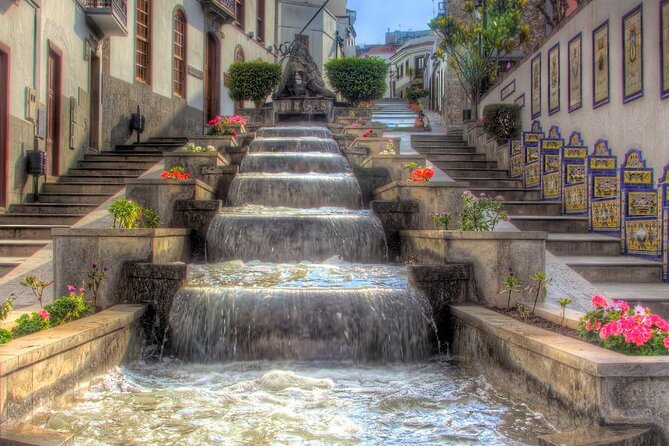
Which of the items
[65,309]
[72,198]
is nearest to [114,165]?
[72,198]

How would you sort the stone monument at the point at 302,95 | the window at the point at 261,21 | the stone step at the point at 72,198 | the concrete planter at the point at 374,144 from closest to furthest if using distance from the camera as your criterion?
the stone step at the point at 72,198 → the concrete planter at the point at 374,144 → the stone monument at the point at 302,95 → the window at the point at 261,21

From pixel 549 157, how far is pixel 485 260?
6.41 m

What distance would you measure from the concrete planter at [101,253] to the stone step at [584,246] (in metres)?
5.30

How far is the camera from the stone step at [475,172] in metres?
13.6

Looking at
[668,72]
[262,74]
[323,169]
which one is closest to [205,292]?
[323,169]

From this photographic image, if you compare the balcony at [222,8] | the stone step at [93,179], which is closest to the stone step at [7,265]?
the stone step at [93,179]

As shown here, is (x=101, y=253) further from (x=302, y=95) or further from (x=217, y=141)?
(x=302, y=95)

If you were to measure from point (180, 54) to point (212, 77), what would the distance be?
2.80 m

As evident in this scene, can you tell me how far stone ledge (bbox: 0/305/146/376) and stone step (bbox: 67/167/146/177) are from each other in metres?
8.21

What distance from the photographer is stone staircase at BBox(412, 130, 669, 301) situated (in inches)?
326

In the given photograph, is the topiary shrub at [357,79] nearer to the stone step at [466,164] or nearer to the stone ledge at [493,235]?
the stone step at [466,164]

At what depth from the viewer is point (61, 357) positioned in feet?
14.9

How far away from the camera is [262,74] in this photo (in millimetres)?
19297

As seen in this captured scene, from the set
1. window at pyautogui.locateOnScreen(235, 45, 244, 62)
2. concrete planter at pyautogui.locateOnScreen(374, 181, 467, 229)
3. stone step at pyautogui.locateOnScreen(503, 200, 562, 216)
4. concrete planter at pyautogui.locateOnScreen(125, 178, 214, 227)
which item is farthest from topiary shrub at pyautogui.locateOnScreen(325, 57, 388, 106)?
concrete planter at pyautogui.locateOnScreen(125, 178, 214, 227)
